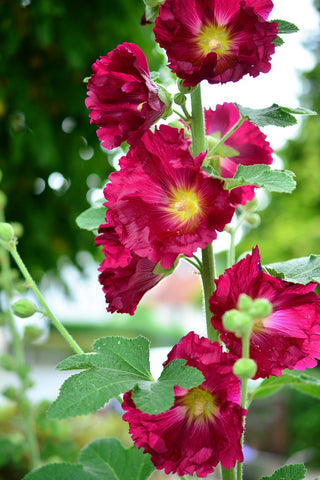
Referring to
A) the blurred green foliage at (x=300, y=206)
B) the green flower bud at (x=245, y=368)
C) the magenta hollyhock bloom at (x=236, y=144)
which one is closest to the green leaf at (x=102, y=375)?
the green flower bud at (x=245, y=368)

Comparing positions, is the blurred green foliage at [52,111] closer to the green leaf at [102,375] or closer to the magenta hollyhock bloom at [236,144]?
the magenta hollyhock bloom at [236,144]

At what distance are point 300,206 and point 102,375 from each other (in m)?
6.29

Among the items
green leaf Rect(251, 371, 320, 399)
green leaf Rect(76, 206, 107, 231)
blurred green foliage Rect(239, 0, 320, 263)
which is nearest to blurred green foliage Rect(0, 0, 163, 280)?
green leaf Rect(76, 206, 107, 231)

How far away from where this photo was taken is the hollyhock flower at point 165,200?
0.47m

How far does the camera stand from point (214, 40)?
498 millimetres

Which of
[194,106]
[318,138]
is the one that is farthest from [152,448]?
[318,138]

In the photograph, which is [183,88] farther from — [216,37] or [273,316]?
[273,316]

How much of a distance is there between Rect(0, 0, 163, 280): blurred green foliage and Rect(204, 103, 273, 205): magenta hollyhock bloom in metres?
1.88

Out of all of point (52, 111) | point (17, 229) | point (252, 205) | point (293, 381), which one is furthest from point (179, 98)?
point (52, 111)

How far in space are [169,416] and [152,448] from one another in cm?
3

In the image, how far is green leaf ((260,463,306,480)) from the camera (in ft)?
1.73

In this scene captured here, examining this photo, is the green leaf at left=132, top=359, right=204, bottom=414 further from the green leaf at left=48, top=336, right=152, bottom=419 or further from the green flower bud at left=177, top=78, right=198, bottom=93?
the green flower bud at left=177, top=78, right=198, bottom=93

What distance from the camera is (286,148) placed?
7242 millimetres

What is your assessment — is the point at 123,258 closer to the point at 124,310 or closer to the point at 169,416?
the point at 124,310
